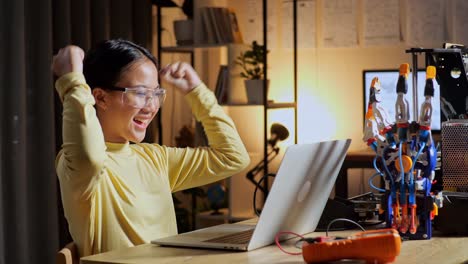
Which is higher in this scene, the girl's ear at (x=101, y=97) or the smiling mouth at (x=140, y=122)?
Answer: the girl's ear at (x=101, y=97)

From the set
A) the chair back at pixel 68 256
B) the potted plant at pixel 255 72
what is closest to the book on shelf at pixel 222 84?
the potted plant at pixel 255 72

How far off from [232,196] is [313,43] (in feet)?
3.14

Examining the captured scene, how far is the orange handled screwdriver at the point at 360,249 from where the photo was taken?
1.40m

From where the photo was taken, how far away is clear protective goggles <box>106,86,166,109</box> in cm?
189

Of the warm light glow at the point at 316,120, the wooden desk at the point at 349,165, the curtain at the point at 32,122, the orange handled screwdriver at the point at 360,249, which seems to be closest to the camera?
the orange handled screwdriver at the point at 360,249

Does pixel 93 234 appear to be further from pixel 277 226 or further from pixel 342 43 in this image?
pixel 342 43

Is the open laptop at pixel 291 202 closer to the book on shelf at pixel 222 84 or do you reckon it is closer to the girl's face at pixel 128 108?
the girl's face at pixel 128 108

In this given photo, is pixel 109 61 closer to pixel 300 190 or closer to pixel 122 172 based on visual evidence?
pixel 122 172

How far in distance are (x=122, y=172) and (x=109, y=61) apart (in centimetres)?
27

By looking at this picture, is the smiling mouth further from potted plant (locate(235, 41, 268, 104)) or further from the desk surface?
potted plant (locate(235, 41, 268, 104))

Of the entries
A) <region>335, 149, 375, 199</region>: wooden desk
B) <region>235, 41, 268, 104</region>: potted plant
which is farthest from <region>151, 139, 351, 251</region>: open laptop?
<region>235, 41, 268, 104</region>: potted plant

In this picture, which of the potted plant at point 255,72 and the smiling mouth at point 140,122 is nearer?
the smiling mouth at point 140,122

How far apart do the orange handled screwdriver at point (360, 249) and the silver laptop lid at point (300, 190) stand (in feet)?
0.55

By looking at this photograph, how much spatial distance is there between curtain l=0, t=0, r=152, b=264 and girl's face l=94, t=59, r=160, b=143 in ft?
4.96
